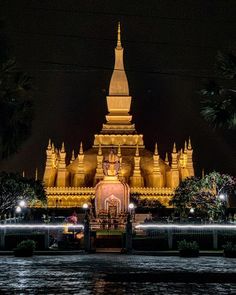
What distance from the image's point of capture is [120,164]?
2672 inches

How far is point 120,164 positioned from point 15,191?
20.7m

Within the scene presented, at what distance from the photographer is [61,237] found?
34312mm

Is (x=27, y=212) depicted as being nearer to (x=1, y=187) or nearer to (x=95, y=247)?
(x=1, y=187)

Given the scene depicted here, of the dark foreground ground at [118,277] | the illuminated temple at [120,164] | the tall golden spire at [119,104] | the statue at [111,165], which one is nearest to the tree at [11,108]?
the dark foreground ground at [118,277]

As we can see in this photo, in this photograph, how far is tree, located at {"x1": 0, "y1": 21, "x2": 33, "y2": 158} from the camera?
24639mm

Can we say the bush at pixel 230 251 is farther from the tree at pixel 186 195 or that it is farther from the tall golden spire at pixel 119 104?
the tall golden spire at pixel 119 104

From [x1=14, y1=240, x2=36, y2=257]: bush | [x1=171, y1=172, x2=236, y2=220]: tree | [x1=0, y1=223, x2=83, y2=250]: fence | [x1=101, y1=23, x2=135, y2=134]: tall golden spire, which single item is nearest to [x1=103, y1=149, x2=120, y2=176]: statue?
[x1=171, y1=172, x2=236, y2=220]: tree

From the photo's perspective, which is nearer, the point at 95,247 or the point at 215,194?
the point at 95,247

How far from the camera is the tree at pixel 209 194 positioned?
4831cm

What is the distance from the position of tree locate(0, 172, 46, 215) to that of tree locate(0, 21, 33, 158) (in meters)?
22.6

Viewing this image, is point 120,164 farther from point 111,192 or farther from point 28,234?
point 28,234

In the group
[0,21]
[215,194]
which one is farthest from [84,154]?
[0,21]

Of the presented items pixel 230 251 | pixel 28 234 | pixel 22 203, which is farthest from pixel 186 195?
pixel 230 251

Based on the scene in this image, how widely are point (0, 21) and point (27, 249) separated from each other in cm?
981
